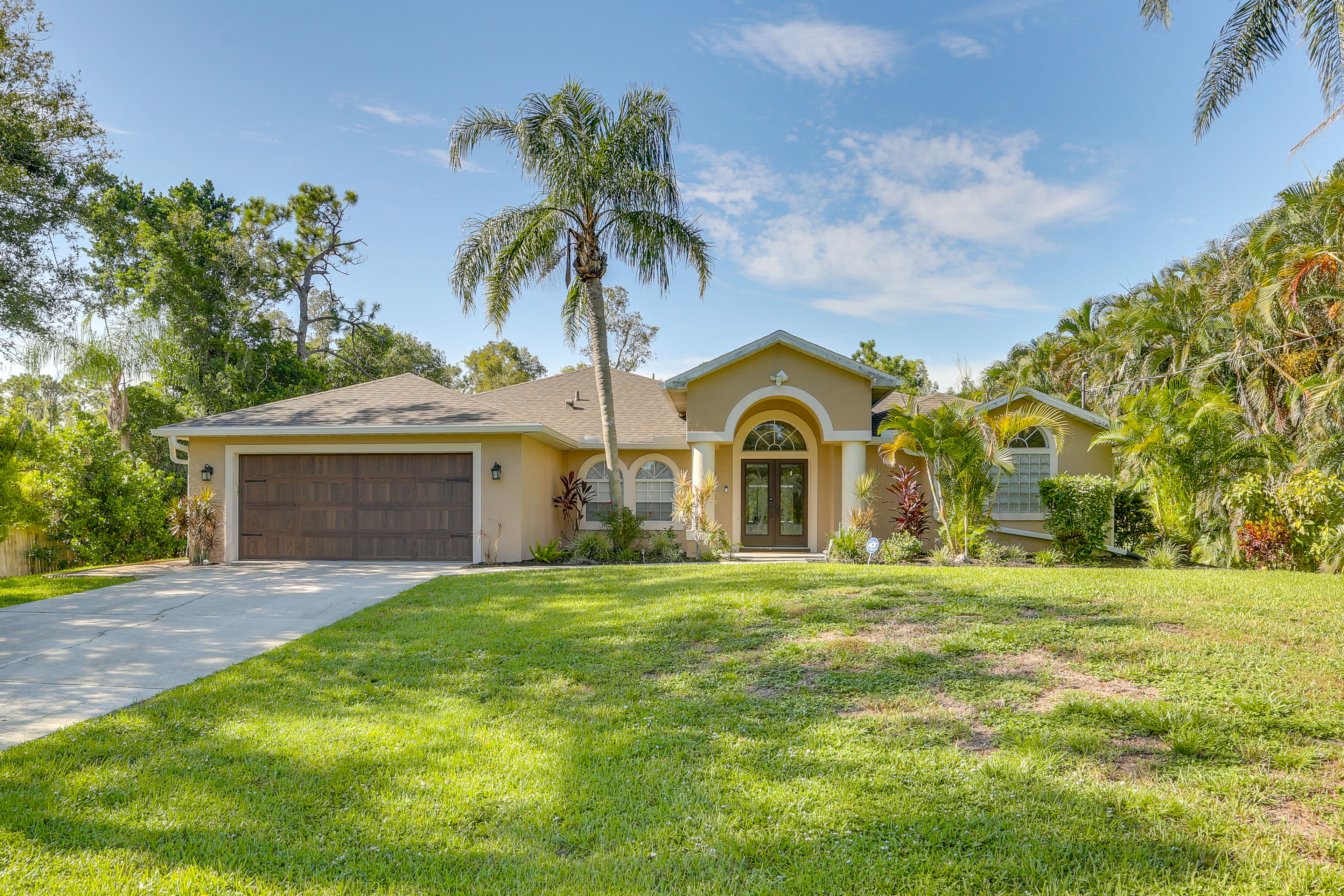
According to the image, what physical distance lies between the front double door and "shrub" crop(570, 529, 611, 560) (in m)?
3.94

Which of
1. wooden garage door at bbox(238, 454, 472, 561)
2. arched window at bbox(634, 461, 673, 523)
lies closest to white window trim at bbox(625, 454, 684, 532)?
arched window at bbox(634, 461, 673, 523)

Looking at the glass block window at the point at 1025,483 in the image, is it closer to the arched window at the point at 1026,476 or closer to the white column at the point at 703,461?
the arched window at the point at 1026,476

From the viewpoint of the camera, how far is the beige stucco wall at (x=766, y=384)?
44.0ft

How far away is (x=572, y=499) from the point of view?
590 inches

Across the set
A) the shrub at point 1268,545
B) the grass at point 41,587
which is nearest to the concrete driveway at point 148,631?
the grass at point 41,587

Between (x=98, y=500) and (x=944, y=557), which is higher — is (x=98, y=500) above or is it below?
above

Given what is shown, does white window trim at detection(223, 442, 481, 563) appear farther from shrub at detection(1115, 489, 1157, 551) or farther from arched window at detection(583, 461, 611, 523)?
shrub at detection(1115, 489, 1157, 551)

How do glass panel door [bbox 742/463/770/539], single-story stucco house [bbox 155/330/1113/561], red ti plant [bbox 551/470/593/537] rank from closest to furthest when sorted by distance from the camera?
single-story stucco house [bbox 155/330/1113/561] → red ti plant [bbox 551/470/593/537] → glass panel door [bbox 742/463/770/539]

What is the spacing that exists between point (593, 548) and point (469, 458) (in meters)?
2.91

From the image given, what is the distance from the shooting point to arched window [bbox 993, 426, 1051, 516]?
1466 centimetres

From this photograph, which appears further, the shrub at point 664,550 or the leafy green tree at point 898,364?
the leafy green tree at point 898,364

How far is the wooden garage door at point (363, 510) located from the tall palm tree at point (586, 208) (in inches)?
119

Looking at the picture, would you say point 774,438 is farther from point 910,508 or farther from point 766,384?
point 910,508

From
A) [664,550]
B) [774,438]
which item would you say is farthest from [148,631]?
[774,438]
